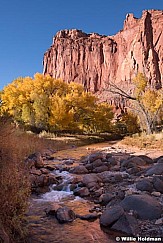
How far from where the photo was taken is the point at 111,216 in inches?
236

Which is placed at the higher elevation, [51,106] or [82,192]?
[51,106]

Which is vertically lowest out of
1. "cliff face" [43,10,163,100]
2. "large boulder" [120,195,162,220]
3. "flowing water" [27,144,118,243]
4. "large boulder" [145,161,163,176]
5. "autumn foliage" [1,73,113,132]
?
"flowing water" [27,144,118,243]


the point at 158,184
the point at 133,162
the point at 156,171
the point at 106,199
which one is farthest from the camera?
the point at 133,162

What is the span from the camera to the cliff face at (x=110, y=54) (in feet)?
379

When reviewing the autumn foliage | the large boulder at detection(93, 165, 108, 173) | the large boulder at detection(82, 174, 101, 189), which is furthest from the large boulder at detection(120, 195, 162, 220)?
the autumn foliage

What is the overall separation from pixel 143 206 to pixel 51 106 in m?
27.6

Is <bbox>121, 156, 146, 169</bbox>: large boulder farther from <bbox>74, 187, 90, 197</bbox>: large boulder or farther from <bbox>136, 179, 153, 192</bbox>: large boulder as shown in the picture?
<bbox>74, 187, 90, 197</bbox>: large boulder

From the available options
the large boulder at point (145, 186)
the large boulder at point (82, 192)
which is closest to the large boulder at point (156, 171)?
the large boulder at point (145, 186)

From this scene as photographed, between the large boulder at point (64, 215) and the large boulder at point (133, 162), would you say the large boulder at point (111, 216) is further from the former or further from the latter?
the large boulder at point (133, 162)

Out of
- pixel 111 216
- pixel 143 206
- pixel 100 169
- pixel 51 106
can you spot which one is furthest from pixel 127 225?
pixel 51 106

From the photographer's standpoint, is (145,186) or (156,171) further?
(156,171)

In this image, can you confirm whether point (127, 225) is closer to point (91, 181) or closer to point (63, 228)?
point (63, 228)

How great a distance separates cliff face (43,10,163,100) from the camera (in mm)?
115588

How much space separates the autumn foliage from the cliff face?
230ft
